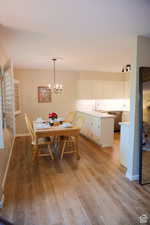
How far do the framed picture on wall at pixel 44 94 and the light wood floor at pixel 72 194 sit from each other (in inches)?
109

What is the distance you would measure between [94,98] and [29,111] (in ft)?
8.67

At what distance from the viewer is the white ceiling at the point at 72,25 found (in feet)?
5.52

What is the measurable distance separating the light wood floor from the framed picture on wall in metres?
2.77

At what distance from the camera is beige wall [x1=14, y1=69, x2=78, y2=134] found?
5.46 meters

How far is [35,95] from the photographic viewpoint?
5.62 m

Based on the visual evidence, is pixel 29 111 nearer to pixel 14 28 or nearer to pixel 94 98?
pixel 94 98

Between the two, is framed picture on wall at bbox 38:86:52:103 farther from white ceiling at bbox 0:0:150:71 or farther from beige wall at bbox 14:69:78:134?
white ceiling at bbox 0:0:150:71

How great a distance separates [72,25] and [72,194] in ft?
8.32

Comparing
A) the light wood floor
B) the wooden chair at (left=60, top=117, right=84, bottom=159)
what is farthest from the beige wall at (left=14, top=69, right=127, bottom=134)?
the light wood floor

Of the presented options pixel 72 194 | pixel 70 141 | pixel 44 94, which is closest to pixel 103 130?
pixel 70 141

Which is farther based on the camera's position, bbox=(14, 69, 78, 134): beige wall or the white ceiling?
bbox=(14, 69, 78, 134): beige wall

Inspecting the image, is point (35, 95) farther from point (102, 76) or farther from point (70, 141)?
point (102, 76)

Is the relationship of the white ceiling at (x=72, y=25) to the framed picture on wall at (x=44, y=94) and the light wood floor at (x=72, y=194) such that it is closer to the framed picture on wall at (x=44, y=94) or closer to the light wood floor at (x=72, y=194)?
the framed picture on wall at (x=44, y=94)

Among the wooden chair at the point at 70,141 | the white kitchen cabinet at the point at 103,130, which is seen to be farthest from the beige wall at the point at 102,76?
the wooden chair at the point at 70,141
